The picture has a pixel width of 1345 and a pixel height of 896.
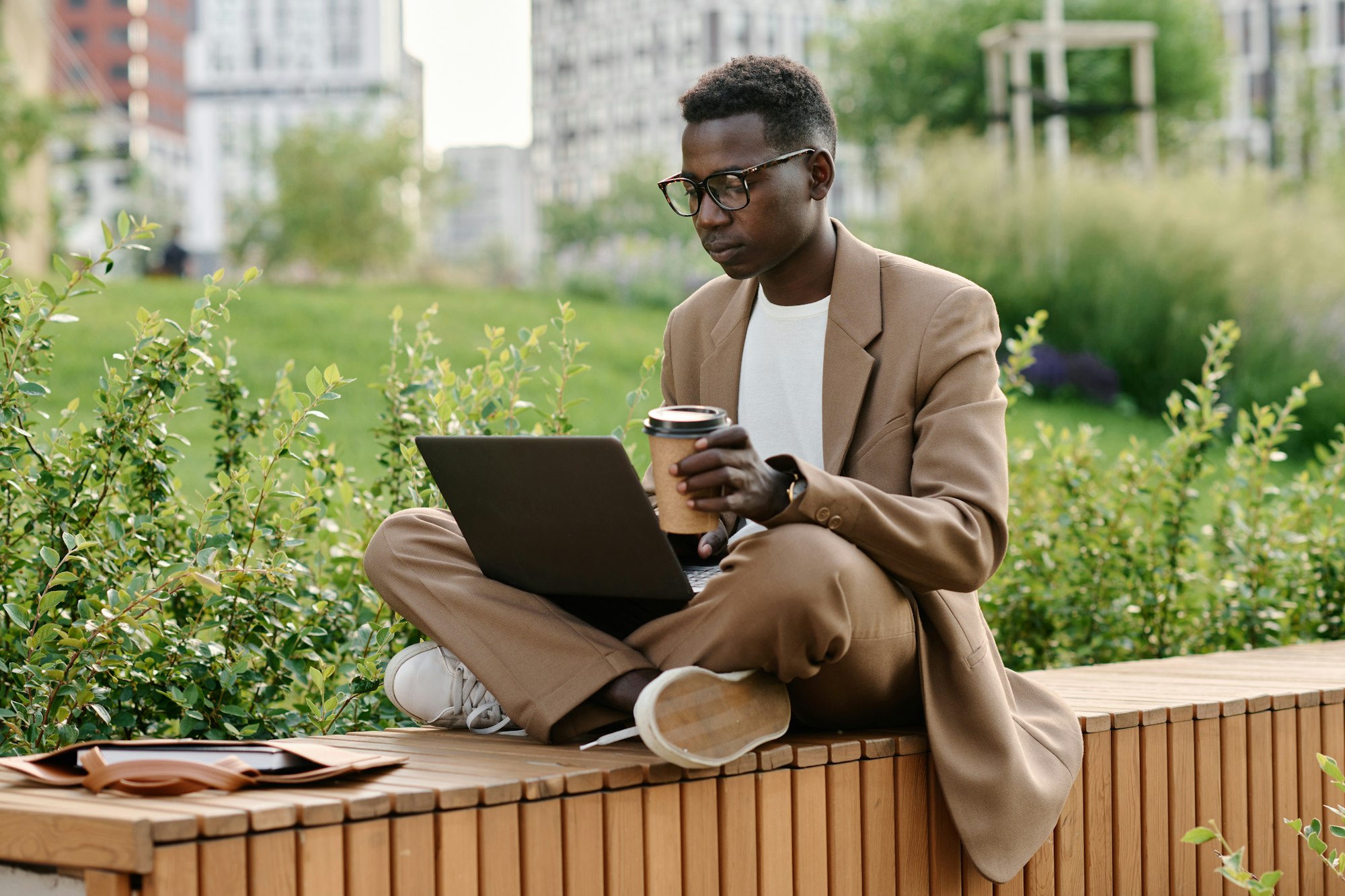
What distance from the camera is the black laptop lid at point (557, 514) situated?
2686mm

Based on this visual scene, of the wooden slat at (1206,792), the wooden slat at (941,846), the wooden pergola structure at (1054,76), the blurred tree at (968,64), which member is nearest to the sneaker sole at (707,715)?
the wooden slat at (941,846)

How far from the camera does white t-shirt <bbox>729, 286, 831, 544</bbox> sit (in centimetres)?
330

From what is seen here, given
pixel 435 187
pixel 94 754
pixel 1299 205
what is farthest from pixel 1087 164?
pixel 435 187

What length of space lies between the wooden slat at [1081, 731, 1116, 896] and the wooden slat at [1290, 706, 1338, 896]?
0.64 metres

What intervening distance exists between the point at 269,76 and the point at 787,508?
138 meters

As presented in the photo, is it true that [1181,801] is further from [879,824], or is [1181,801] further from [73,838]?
[73,838]

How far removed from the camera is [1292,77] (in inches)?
1179

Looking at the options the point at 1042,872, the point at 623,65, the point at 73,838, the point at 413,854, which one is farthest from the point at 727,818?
the point at 623,65

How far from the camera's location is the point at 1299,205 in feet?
46.8

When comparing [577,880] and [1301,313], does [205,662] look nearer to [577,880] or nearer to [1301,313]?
[577,880]

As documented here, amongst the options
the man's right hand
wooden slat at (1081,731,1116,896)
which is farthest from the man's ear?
wooden slat at (1081,731,1116,896)

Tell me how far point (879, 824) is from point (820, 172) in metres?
1.31

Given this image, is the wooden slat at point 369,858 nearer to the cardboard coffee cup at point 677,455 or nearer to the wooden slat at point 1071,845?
the cardboard coffee cup at point 677,455

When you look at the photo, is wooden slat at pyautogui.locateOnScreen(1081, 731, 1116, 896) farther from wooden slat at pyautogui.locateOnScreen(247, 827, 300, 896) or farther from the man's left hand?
wooden slat at pyautogui.locateOnScreen(247, 827, 300, 896)
